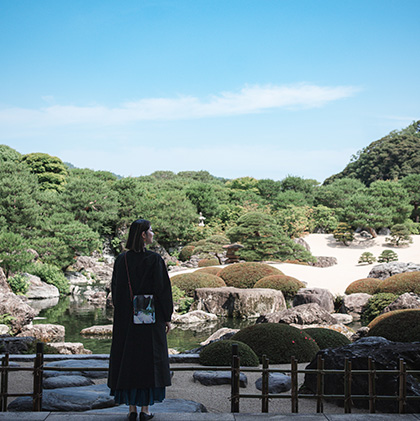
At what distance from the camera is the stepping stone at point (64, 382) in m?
4.67

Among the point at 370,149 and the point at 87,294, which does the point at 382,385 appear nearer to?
the point at 87,294

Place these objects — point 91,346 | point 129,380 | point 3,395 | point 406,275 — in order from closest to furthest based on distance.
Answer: point 129,380 < point 3,395 < point 91,346 < point 406,275

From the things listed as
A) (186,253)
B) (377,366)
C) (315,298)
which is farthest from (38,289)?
(377,366)

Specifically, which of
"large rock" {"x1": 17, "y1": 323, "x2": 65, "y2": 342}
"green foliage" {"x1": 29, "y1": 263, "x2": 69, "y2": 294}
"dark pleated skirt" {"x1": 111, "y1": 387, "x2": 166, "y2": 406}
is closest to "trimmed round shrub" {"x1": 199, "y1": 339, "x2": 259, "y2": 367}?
"dark pleated skirt" {"x1": 111, "y1": 387, "x2": 166, "y2": 406}

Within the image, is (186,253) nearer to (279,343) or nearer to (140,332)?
(279,343)

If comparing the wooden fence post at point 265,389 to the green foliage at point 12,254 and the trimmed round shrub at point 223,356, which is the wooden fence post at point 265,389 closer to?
the trimmed round shrub at point 223,356

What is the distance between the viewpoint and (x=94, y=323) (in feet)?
44.6

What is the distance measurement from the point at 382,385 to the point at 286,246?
1836cm

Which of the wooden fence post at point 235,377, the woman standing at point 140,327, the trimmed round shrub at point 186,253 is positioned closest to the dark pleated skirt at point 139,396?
the woman standing at point 140,327

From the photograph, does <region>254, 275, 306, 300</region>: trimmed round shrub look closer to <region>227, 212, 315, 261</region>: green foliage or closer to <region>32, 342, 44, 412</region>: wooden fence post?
<region>227, 212, 315, 261</region>: green foliage

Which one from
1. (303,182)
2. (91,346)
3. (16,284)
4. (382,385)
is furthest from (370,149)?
(382,385)

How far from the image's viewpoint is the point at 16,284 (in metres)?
16.7

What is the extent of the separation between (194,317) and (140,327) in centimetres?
1084

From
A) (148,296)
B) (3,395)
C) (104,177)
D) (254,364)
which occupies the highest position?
→ (104,177)
